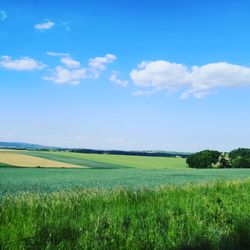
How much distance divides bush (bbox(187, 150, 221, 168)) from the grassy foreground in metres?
60.4

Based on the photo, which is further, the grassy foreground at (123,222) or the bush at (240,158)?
the bush at (240,158)

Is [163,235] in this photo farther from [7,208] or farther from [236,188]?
[236,188]

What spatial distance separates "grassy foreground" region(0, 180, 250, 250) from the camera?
245 inches

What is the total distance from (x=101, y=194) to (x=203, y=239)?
354 centimetres

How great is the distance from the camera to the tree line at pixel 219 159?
70.4 metres

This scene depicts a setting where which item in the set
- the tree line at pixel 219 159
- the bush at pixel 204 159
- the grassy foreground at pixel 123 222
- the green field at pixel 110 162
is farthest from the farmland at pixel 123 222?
the tree line at pixel 219 159

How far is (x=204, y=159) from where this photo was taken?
70.7m

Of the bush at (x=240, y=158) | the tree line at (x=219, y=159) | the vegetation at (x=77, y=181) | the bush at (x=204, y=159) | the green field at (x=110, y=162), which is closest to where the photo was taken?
the vegetation at (x=77, y=181)

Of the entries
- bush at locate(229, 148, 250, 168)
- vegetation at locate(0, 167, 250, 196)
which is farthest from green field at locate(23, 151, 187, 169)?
vegetation at locate(0, 167, 250, 196)

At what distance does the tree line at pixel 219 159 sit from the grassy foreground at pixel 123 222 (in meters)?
60.8

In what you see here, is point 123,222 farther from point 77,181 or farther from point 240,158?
point 240,158

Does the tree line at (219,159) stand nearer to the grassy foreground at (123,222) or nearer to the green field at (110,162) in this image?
the green field at (110,162)

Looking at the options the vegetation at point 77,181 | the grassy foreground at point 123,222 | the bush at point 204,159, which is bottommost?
the vegetation at point 77,181

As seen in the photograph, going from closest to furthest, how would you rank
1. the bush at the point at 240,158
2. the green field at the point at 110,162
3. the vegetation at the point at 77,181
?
the vegetation at the point at 77,181 < the green field at the point at 110,162 < the bush at the point at 240,158
